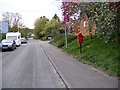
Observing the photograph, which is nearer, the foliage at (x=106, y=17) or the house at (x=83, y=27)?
the foliage at (x=106, y=17)

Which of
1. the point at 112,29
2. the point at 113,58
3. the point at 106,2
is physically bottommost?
the point at 113,58

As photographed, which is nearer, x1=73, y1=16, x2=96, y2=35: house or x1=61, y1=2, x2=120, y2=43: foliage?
x1=61, y1=2, x2=120, y2=43: foliage

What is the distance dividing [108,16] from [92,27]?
2.84 m

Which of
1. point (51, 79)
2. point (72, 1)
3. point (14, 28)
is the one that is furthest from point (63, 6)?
point (14, 28)

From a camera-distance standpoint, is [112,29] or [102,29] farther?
[102,29]

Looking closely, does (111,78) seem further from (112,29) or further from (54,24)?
(54,24)

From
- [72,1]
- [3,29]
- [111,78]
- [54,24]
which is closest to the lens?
[111,78]

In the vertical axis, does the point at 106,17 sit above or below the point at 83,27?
above

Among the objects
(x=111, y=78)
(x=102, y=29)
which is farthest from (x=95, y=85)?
(x=102, y=29)

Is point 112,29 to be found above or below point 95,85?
above

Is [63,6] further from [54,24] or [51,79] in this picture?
[54,24]

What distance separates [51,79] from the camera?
6.05 m

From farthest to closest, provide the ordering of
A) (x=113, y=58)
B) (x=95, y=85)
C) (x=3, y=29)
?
(x=3, y=29), (x=113, y=58), (x=95, y=85)

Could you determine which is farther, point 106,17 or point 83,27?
point 83,27
